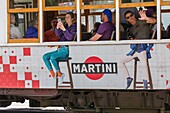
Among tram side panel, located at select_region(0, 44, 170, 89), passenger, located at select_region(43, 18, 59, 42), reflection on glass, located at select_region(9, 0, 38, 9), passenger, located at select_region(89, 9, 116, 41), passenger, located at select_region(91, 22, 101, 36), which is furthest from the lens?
reflection on glass, located at select_region(9, 0, 38, 9)

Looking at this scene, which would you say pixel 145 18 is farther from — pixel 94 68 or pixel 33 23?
pixel 33 23

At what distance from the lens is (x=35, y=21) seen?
7.17 metres

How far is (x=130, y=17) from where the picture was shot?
681cm

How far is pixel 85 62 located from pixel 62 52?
0.43 metres

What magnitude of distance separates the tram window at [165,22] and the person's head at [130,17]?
19.1 inches

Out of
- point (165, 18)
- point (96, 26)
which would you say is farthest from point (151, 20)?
point (96, 26)

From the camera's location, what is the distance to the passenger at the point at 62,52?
22.6ft

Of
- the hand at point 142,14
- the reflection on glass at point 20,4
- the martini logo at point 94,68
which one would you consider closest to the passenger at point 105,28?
the martini logo at point 94,68

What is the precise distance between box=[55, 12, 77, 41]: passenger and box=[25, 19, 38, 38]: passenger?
0.36 meters

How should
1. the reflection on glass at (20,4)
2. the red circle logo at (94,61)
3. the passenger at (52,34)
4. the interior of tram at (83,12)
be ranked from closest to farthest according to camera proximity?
the interior of tram at (83,12), the red circle logo at (94,61), the passenger at (52,34), the reflection on glass at (20,4)

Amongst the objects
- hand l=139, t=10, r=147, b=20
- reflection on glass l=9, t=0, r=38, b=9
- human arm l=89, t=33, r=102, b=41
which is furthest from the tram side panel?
reflection on glass l=9, t=0, r=38, b=9

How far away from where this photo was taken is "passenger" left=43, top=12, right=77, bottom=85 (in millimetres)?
6883

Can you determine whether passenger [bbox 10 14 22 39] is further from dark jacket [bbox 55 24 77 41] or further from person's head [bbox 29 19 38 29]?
dark jacket [bbox 55 24 77 41]

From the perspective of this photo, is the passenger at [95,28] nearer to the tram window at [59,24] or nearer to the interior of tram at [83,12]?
the interior of tram at [83,12]
